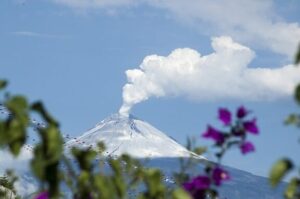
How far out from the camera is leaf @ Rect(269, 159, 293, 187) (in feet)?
11.4

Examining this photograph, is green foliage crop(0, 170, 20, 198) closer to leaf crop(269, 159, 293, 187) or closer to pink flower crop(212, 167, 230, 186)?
→ pink flower crop(212, 167, 230, 186)

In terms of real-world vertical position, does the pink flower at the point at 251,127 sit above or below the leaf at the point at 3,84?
above

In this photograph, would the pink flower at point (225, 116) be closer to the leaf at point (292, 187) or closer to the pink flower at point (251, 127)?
the pink flower at point (251, 127)

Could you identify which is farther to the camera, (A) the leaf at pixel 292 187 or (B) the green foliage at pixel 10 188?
(B) the green foliage at pixel 10 188

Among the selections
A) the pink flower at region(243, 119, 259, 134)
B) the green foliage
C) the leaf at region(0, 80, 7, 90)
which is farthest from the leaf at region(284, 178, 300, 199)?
the green foliage

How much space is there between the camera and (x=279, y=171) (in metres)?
3.49

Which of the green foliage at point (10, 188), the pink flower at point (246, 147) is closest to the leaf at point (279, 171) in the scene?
the pink flower at point (246, 147)

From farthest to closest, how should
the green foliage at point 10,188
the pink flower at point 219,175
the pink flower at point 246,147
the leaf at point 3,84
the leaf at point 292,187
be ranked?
1. the green foliage at point 10,188
2. the pink flower at point 219,175
3. the pink flower at point 246,147
4. the leaf at point 292,187
5. the leaf at point 3,84

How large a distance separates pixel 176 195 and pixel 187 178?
3.90 ft

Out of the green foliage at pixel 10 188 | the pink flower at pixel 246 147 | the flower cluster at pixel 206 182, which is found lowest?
the flower cluster at pixel 206 182

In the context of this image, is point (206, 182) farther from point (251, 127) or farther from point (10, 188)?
point (10, 188)

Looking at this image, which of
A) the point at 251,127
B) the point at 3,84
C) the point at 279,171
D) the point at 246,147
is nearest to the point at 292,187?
the point at 279,171

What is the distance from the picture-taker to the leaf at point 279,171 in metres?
3.47

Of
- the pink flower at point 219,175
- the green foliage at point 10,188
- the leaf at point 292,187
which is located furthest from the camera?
the green foliage at point 10,188
